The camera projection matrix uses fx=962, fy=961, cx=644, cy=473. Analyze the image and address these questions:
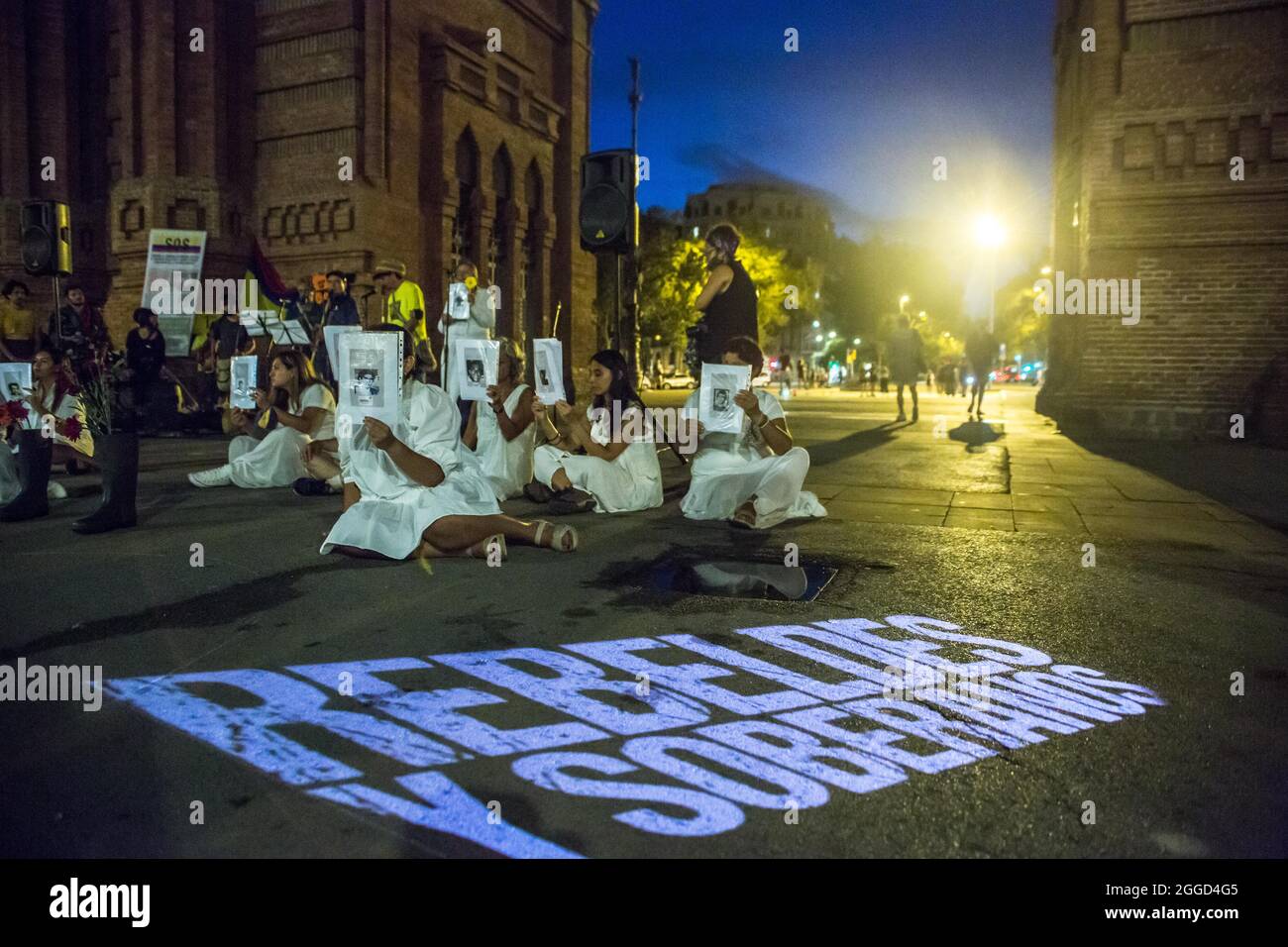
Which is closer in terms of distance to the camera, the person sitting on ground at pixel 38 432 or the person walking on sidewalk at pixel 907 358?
the person sitting on ground at pixel 38 432

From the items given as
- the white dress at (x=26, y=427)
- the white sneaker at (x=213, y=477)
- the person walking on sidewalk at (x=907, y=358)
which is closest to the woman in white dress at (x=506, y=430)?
the white sneaker at (x=213, y=477)

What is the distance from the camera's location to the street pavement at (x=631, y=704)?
252 cm

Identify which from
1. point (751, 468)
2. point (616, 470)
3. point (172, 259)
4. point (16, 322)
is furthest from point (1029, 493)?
point (172, 259)

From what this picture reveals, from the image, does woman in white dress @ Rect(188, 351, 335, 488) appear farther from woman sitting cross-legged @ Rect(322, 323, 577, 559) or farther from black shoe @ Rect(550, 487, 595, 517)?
black shoe @ Rect(550, 487, 595, 517)

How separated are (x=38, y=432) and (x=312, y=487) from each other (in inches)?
82.8

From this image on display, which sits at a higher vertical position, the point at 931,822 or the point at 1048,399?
the point at 1048,399

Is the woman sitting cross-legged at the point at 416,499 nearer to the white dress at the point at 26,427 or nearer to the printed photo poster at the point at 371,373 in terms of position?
the printed photo poster at the point at 371,373

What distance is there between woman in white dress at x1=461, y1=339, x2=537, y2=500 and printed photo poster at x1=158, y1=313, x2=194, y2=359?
1023 centimetres

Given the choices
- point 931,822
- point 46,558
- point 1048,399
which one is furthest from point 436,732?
point 1048,399

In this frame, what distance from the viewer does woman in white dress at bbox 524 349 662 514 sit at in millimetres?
7695

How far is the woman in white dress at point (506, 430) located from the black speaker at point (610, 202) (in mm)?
1673
